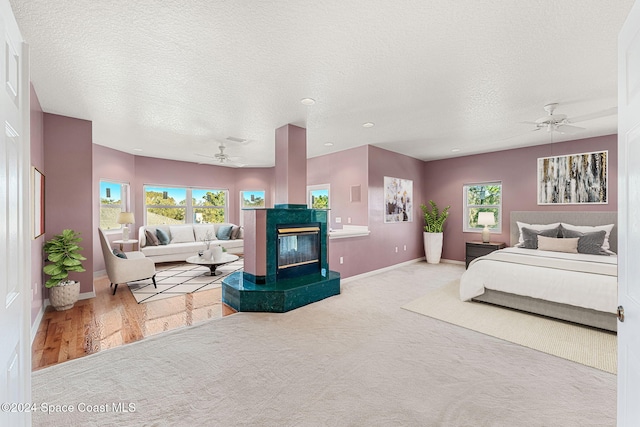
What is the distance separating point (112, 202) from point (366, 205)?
550 cm

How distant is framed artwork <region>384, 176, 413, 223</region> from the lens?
236 inches

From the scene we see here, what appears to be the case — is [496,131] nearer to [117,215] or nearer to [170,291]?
[170,291]

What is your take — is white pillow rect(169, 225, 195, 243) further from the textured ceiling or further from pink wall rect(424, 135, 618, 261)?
pink wall rect(424, 135, 618, 261)

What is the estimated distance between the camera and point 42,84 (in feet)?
9.68

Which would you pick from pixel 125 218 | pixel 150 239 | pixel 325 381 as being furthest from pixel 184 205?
pixel 325 381

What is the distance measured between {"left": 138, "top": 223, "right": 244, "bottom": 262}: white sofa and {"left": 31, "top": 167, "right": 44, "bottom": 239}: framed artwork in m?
2.74

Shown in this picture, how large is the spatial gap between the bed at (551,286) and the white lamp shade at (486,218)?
4.97 feet

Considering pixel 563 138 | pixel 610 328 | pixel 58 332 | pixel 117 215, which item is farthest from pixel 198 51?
pixel 563 138

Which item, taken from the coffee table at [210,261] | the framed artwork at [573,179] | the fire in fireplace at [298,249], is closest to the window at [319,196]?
the fire in fireplace at [298,249]

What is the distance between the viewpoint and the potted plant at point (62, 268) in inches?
139

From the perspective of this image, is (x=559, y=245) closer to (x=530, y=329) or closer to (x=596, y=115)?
(x=596, y=115)

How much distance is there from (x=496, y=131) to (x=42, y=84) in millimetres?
6072

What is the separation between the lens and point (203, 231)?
7.38 metres

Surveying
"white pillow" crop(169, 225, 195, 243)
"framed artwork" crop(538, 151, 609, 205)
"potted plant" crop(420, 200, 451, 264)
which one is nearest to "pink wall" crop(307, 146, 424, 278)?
"potted plant" crop(420, 200, 451, 264)
